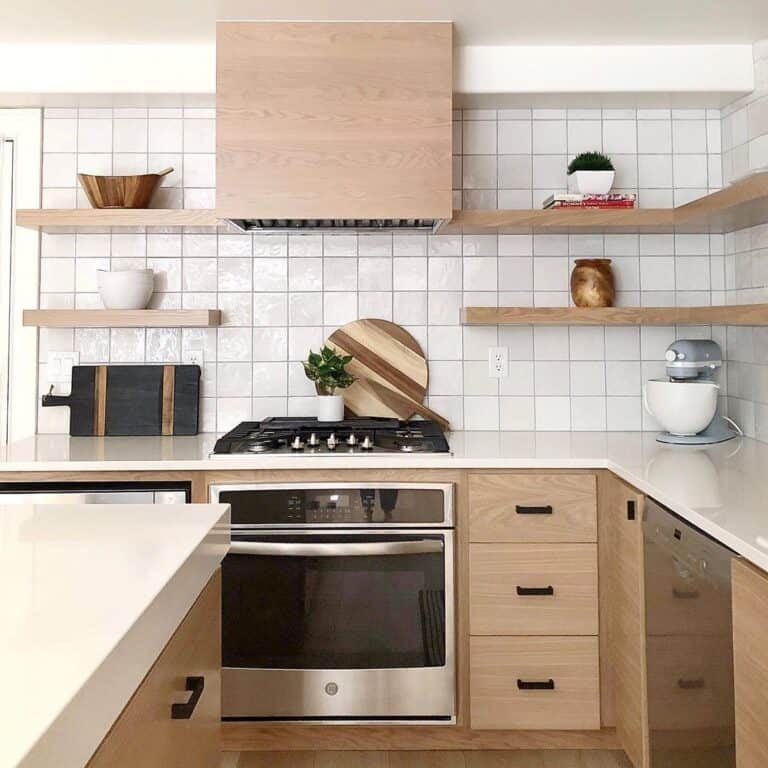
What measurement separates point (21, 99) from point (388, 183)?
4.64 ft

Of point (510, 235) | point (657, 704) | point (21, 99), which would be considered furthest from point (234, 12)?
point (657, 704)

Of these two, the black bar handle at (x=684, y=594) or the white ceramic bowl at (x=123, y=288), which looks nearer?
the black bar handle at (x=684, y=594)

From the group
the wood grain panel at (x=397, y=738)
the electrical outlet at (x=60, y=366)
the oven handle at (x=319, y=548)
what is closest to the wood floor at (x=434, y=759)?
the wood grain panel at (x=397, y=738)

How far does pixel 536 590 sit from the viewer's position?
2.46 m

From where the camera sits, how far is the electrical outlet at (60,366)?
3094 millimetres

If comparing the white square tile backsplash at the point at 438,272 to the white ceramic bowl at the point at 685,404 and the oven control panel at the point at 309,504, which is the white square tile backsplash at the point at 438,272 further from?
the oven control panel at the point at 309,504

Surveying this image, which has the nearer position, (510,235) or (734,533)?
(734,533)

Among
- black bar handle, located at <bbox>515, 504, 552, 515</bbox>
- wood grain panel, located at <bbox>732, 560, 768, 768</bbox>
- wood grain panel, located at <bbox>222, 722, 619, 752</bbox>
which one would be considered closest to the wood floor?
wood grain panel, located at <bbox>222, 722, 619, 752</bbox>

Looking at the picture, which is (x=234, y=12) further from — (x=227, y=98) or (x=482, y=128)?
(x=482, y=128)

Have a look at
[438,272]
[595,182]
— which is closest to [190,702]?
[438,272]

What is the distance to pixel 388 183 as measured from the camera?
264 centimetres

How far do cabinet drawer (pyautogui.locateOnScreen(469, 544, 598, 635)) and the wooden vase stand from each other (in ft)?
3.07

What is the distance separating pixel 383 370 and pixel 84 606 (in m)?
2.24

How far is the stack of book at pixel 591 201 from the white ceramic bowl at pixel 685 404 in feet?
2.12
